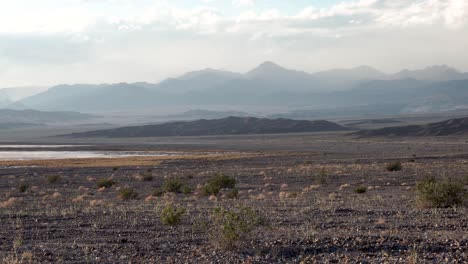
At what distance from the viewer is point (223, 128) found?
16962cm

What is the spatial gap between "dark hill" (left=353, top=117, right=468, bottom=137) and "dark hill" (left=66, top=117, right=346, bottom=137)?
35378 millimetres

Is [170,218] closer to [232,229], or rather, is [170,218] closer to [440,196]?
[232,229]

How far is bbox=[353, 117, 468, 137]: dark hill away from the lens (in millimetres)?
121625

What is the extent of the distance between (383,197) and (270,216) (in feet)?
27.8

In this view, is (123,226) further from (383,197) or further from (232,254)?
(383,197)

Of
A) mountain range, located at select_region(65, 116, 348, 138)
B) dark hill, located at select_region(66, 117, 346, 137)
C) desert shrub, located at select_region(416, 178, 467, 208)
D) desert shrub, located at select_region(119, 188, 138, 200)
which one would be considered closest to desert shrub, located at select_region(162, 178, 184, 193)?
desert shrub, located at select_region(119, 188, 138, 200)

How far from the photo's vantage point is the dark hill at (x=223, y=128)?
163 meters

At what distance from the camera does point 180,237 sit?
15445mm

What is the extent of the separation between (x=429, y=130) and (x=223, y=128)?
199 feet

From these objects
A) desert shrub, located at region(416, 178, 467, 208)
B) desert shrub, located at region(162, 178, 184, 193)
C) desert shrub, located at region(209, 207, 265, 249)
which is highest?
desert shrub, located at region(209, 207, 265, 249)

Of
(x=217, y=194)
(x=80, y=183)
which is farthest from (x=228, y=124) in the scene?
(x=217, y=194)

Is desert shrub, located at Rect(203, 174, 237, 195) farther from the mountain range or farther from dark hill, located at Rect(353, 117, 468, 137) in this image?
the mountain range

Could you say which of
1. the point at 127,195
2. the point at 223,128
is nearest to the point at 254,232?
the point at 127,195

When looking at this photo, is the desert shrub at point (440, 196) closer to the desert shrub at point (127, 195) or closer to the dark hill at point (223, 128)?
the desert shrub at point (127, 195)
